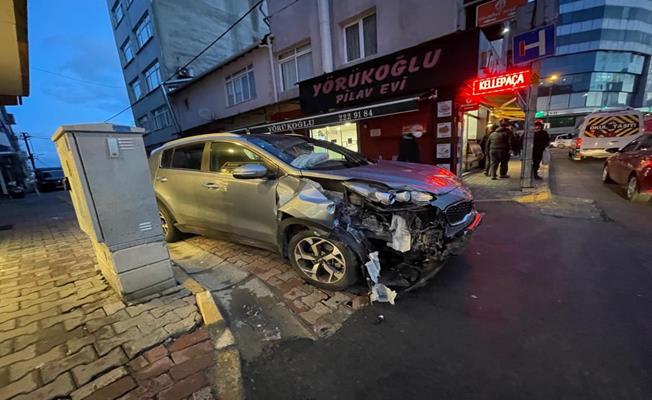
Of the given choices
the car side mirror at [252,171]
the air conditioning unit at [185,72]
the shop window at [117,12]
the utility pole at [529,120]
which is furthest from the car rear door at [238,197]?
the shop window at [117,12]

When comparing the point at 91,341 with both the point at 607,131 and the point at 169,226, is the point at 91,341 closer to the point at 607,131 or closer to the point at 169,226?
the point at 169,226

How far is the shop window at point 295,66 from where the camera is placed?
1055 centimetres

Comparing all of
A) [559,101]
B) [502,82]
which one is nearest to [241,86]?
[502,82]

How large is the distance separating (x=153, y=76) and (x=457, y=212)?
72.2 ft

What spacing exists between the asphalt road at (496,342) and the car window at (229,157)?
2153mm

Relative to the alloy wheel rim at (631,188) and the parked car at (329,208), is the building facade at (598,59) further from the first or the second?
the parked car at (329,208)

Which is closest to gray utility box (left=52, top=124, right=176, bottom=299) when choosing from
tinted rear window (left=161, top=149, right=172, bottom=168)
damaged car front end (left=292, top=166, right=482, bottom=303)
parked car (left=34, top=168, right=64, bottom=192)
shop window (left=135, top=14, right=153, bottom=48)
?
tinted rear window (left=161, top=149, right=172, bottom=168)

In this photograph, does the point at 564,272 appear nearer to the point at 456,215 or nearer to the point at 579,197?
the point at 456,215

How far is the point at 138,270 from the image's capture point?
2744 mm

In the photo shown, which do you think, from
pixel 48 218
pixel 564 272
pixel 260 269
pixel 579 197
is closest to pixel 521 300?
pixel 564 272

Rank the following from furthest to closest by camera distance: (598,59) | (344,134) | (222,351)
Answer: (598,59) → (344,134) → (222,351)

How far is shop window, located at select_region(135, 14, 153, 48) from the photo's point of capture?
1660 cm

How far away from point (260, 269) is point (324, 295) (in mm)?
1039

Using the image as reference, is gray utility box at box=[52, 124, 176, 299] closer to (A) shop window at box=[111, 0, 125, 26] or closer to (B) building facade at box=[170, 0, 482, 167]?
(B) building facade at box=[170, 0, 482, 167]
